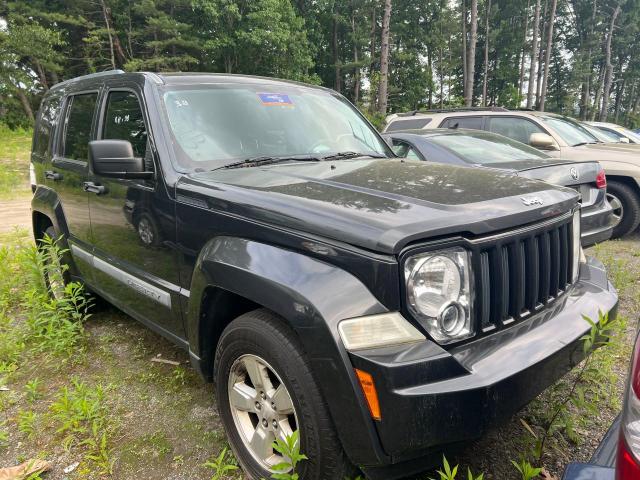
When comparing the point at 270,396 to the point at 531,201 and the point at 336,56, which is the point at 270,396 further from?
the point at 336,56

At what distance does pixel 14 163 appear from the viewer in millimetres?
16859

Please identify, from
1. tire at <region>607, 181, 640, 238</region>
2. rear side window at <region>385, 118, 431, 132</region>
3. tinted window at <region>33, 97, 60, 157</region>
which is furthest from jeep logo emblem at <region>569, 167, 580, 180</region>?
tinted window at <region>33, 97, 60, 157</region>

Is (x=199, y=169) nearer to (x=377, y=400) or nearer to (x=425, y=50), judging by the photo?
(x=377, y=400)

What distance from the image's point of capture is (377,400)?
1513mm

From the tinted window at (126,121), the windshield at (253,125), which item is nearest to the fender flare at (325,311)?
the windshield at (253,125)

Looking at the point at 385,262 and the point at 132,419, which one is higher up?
the point at 385,262

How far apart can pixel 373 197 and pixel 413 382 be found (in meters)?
0.81

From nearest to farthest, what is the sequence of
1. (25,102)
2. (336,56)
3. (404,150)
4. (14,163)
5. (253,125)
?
(253,125)
(404,150)
(14,163)
(25,102)
(336,56)

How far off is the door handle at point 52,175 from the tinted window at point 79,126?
0.61 ft

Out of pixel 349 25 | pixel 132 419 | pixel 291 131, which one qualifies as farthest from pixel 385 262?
pixel 349 25

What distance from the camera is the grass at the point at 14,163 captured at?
1321 cm

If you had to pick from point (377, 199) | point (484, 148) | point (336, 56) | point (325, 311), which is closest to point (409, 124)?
point (484, 148)

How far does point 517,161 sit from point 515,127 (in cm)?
268

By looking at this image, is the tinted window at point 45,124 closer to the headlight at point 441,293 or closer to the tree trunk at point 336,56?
the headlight at point 441,293
